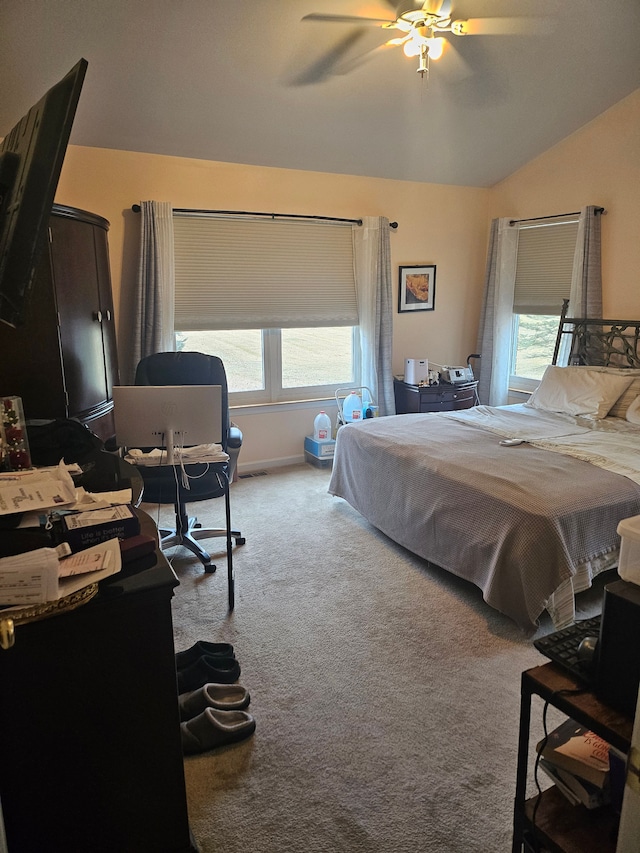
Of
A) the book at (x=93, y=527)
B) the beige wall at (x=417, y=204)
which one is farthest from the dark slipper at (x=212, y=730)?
the beige wall at (x=417, y=204)

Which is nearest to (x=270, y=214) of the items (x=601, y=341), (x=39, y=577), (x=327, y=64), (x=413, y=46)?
(x=327, y=64)

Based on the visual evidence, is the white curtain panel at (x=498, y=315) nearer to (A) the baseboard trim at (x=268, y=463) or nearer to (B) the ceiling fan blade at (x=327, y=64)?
(A) the baseboard trim at (x=268, y=463)

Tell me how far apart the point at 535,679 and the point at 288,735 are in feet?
3.37

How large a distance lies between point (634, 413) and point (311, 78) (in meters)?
2.84

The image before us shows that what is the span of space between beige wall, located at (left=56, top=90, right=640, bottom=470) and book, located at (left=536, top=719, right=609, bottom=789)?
3475mm

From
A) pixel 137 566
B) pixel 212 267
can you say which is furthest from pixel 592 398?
pixel 137 566

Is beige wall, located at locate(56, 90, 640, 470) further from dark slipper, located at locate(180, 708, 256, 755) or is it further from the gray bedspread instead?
dark slipper, located at locate(180, 708, 256, 755)

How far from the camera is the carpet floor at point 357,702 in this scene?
1.55m

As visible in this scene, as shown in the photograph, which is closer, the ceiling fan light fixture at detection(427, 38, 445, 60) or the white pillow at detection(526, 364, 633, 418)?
the ceiling fan light fixture at detection(427, 38, 445, 60)

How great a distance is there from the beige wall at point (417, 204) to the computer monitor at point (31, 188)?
2.93 m

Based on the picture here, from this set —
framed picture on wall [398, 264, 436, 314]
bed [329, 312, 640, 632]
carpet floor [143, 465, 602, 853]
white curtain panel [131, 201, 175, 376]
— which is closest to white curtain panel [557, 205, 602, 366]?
bed [329, 312, 640, 632]

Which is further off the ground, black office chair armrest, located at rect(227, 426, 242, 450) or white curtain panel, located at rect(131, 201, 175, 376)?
white curtain panel, located at rect(131, 201, 175, 376)

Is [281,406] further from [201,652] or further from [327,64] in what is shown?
[201,652]

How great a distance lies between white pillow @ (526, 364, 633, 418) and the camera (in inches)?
146
